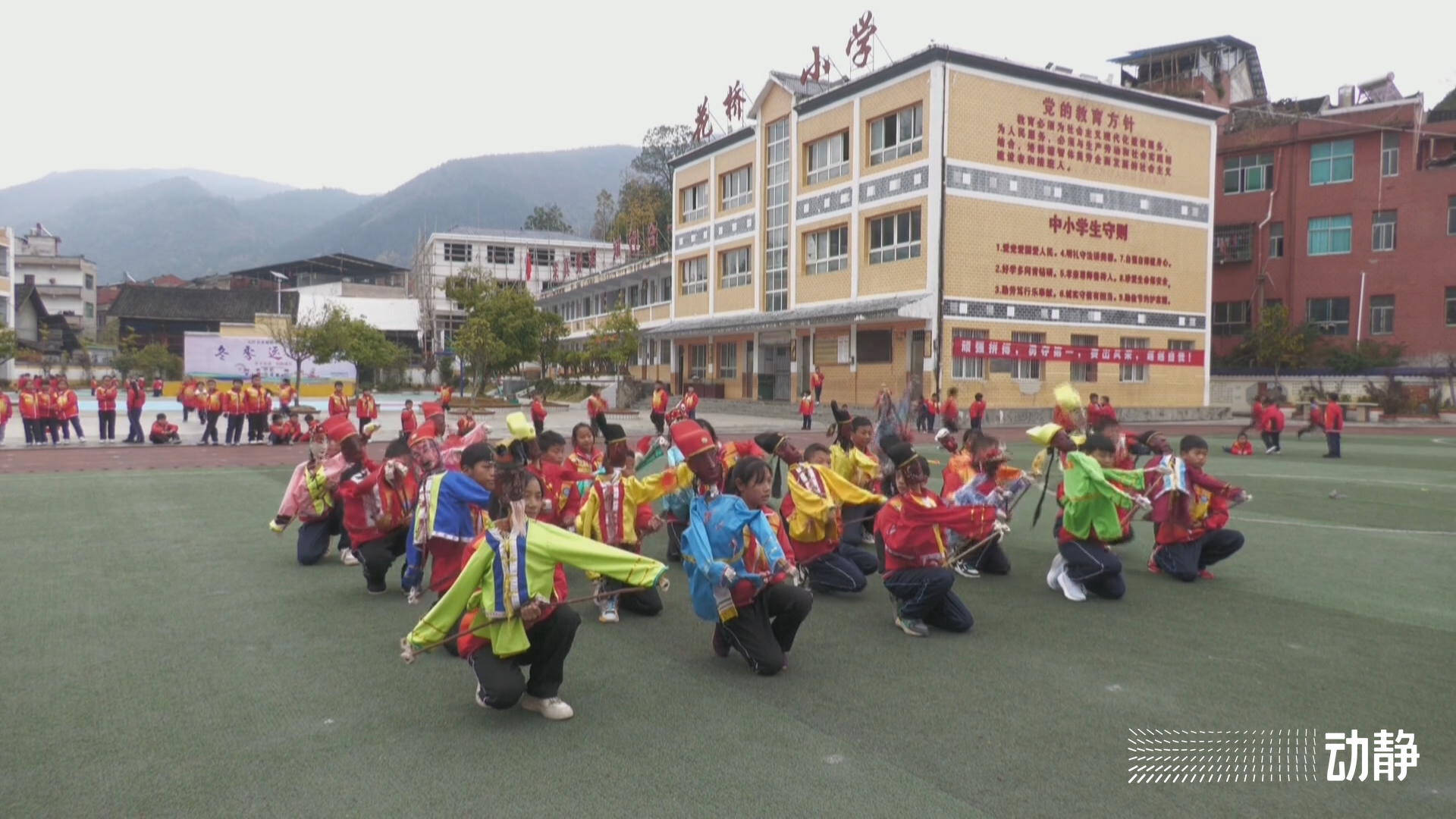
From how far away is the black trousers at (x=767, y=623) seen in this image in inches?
203

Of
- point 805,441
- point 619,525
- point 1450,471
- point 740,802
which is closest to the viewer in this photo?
point 740,802

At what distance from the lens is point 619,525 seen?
6.88m

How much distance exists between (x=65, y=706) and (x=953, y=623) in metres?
4.99

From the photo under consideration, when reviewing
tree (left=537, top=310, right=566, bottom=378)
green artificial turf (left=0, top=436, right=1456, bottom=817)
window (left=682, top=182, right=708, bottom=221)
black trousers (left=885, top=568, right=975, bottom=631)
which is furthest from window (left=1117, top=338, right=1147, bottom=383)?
black trousers (left=885, top=568, right=975, bottom=631)

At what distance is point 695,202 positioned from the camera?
42.6 metres

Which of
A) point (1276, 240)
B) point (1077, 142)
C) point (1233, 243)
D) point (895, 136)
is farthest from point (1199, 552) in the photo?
point (1233, 243)

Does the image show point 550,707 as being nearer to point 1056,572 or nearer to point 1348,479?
point 1056,572

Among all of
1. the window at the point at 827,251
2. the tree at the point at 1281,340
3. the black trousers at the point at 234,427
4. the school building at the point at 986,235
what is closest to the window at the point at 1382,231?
the tree at the point at 1281,340

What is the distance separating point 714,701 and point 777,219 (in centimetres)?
3252

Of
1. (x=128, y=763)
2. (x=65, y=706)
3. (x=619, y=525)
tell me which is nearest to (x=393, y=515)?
(x=619, y=525)

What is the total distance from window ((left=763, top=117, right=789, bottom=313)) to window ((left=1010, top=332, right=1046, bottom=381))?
8.85 m

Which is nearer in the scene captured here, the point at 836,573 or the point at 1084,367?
the point at 836,573

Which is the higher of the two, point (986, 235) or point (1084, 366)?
point (986, 235)

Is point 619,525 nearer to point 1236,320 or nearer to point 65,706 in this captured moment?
point 65,706
